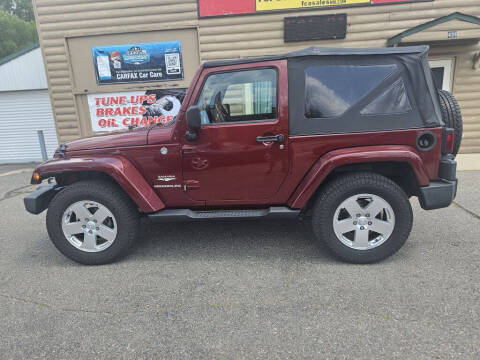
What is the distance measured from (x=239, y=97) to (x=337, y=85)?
35.9 inches

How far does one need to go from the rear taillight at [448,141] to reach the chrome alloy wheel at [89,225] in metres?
3.19

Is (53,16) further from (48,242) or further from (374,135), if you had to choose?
(374,135)

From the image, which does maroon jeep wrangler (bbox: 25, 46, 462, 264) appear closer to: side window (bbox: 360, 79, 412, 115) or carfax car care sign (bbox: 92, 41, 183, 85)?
side window (bbox: 360, 79, 412, 115)

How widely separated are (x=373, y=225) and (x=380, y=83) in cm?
130

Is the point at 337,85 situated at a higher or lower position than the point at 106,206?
higher

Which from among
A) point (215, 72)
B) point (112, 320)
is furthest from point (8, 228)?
point (215, 72)

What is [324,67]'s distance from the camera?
289cm

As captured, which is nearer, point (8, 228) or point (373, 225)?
point (373, 225)

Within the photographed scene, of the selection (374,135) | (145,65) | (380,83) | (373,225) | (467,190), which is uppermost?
(145,65)

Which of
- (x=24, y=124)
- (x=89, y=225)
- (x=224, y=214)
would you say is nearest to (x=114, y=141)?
(x=89, y=225)

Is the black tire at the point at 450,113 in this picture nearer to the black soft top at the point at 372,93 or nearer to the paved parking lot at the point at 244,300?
the black soft top at the point at 372,93

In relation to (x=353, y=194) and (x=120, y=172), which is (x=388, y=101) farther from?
(x=120, y=172)

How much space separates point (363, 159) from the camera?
9.18ft

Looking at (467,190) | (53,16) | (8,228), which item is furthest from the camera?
(53,16)
